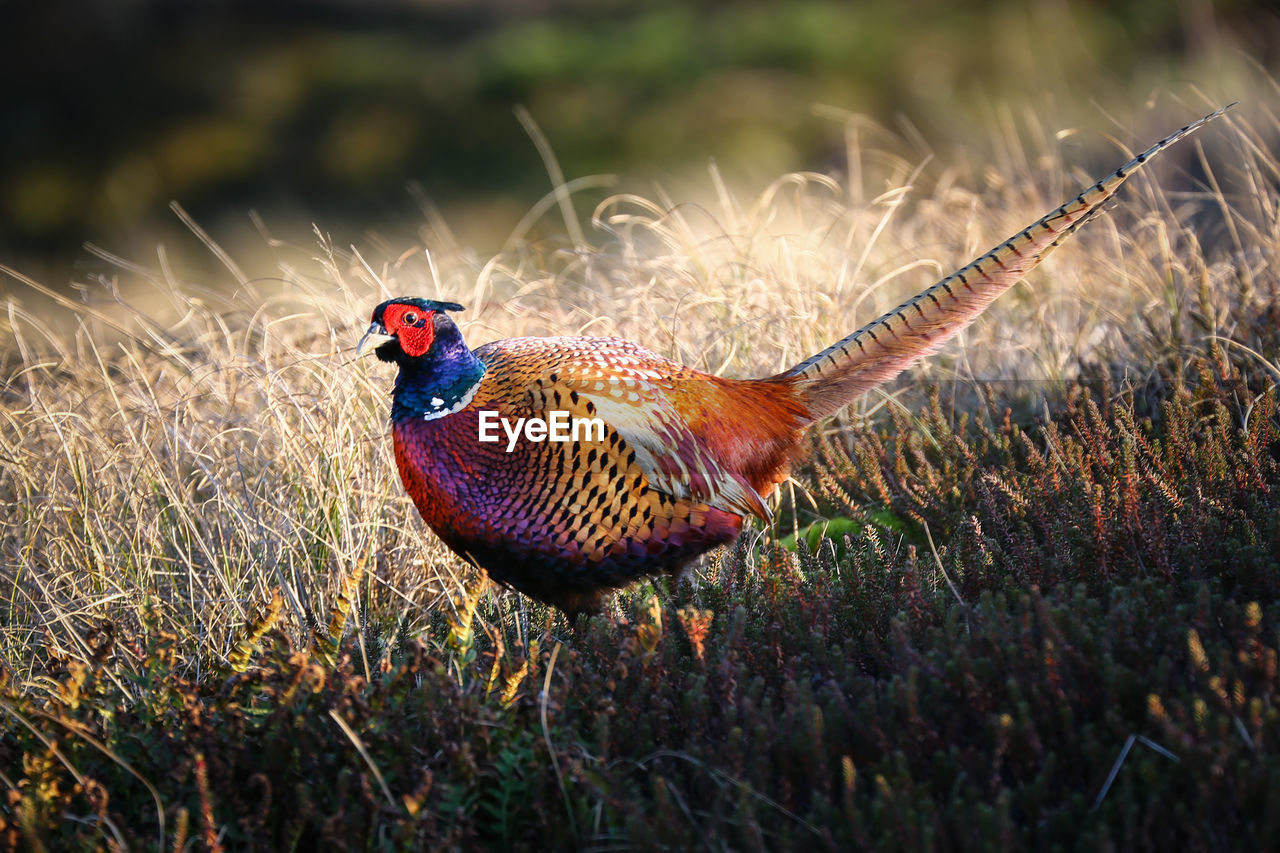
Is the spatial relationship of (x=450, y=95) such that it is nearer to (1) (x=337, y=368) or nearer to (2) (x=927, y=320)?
(1) (x=337, y=368)

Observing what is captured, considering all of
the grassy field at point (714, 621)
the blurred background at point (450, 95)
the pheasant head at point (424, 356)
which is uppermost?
the blurred background at point (450, 95)

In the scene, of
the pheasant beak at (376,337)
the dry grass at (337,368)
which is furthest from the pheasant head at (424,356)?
the dry grass at (337,368)

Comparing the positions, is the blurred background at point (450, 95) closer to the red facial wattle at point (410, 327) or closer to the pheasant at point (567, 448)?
the pheasant at point (567, 448)

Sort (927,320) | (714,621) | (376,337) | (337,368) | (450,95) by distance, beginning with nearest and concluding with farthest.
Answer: (376,337) → (714,621) → (927,320) → (337,368) → (450,95)

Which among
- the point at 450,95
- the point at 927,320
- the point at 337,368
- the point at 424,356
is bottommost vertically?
the point at 927,320

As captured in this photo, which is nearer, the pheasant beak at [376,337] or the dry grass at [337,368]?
the pheasant beak at [376,337]

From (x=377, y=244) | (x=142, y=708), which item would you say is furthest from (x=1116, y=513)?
(x=377, y=244)

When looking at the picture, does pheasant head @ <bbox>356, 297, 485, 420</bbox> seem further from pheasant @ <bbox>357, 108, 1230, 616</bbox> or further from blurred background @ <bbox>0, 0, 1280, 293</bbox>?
blurred background @ <bbox>0, 0, 1280, 293</bbox>

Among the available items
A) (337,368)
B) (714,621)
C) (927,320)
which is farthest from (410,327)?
(927,320)
